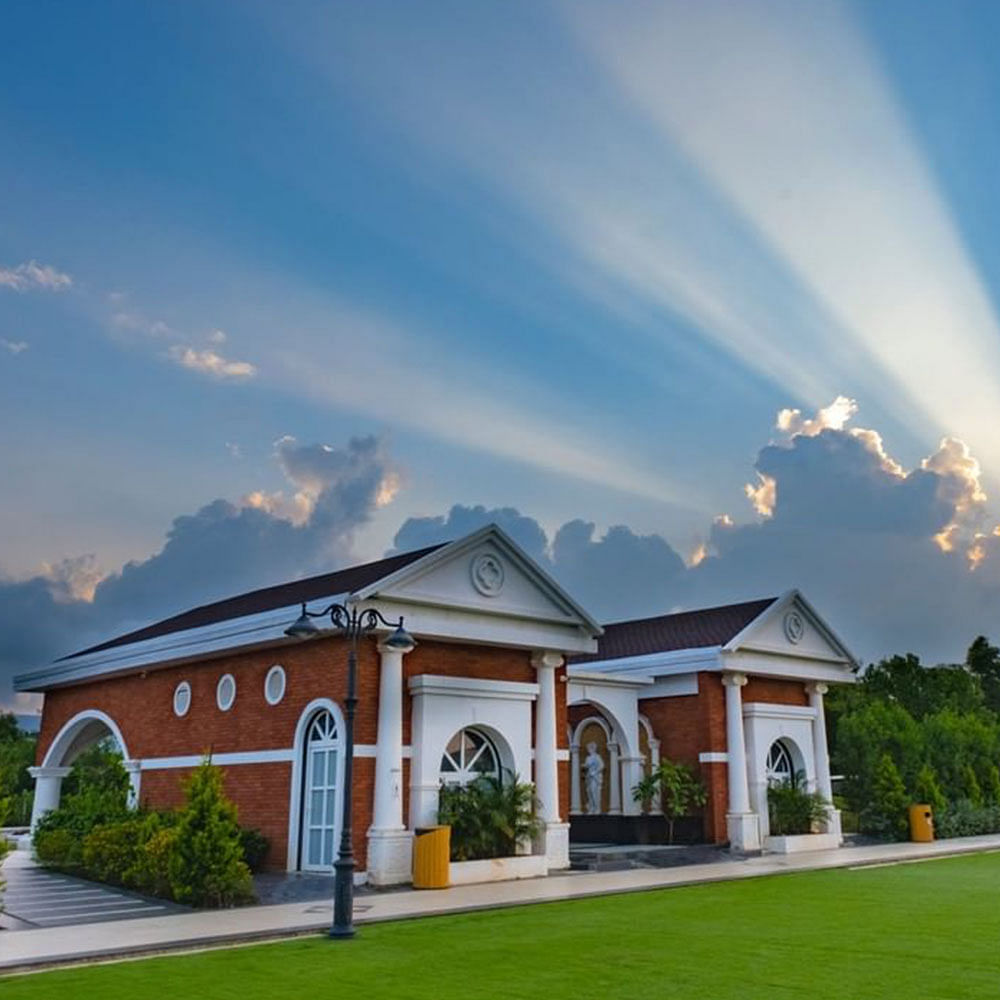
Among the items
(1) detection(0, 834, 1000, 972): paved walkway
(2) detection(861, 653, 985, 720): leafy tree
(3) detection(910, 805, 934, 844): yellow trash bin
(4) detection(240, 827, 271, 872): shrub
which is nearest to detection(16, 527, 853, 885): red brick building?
(4) detection(240, 827, 271, 872): shrub

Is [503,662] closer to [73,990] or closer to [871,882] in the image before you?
[871,882]

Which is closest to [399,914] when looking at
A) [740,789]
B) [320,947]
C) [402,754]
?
[320,947]

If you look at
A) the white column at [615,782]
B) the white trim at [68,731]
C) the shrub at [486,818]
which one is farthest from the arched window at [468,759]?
the white trim at [68,731]

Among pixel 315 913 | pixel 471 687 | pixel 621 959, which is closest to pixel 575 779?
pixel 471 687

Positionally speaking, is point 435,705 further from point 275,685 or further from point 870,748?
point 870,748

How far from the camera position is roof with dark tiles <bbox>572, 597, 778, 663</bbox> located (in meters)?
24.5

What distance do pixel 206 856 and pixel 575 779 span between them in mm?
13489

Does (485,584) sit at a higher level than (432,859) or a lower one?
higher

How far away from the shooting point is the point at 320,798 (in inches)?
684

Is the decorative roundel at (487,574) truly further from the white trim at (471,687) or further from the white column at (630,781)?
the white column at (630,781)

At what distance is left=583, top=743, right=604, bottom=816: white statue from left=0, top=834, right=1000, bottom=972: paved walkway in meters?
5.67

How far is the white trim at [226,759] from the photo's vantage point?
18.0 metres

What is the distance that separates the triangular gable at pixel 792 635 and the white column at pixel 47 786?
15.7 metres

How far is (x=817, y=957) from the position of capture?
365 inches
